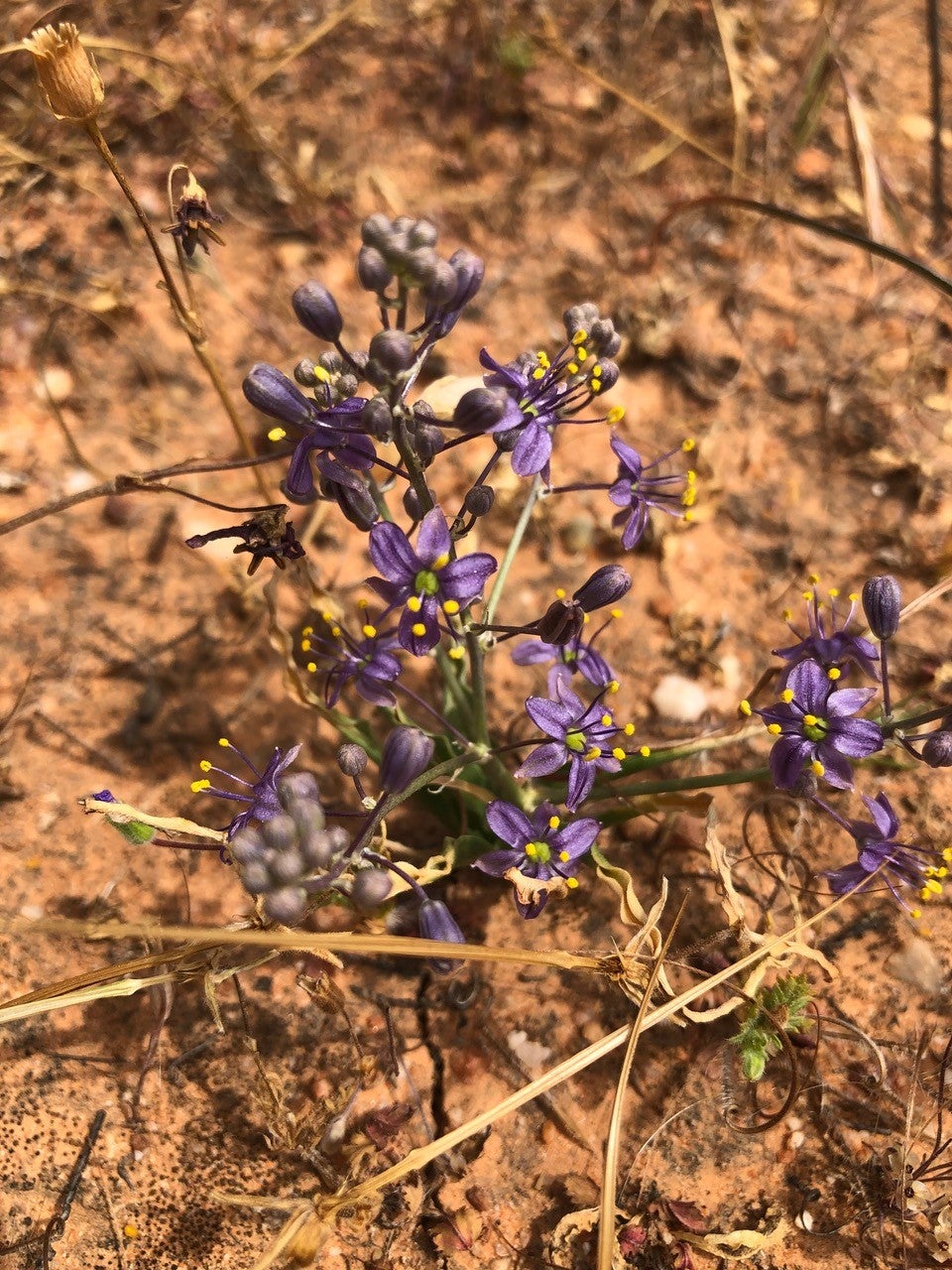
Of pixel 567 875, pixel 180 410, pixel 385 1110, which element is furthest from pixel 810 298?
pixel 385 1110

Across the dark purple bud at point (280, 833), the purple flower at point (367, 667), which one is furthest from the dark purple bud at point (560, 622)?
the dark purple bud at point (280, 833)

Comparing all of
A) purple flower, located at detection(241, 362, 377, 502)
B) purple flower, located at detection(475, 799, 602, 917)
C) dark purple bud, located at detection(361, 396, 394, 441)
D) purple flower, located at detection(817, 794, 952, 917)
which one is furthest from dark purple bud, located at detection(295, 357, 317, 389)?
purple flower, located at detection(817, 794, 952, 917)

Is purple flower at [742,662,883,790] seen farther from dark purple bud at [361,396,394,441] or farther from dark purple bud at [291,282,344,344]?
dark purple bud at [291,282,344,344]

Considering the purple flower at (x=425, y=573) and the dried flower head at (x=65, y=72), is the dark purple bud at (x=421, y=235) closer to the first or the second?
the purple flower at (x=425, y=573)

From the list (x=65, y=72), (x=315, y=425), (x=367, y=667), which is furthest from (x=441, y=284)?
(x=65, y=72)

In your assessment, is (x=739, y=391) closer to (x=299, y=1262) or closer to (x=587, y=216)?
(x=587, y=216)
